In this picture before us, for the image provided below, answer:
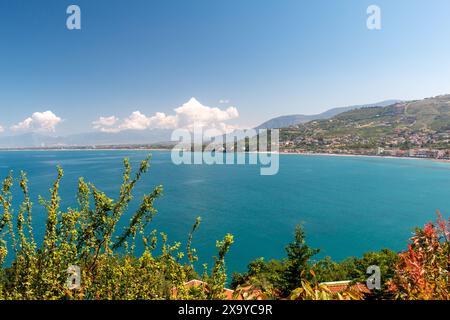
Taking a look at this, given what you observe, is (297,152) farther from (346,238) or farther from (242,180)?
(346,238)

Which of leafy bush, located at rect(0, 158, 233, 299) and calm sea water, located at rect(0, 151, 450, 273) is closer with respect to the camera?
leafy bush, located at rect(0, 158, 233, 299)

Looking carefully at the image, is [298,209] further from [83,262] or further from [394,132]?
[394,132]

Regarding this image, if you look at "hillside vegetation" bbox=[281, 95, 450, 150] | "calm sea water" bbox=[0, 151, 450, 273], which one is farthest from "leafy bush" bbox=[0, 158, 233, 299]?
"hillside vegetation" bbox=[281, 95, 450, 150]

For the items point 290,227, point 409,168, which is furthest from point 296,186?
point 409,168

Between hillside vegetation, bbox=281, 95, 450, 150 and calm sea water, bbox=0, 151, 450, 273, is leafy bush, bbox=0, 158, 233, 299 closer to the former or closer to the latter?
calm sea water, bbox=0, 151, 450, 273

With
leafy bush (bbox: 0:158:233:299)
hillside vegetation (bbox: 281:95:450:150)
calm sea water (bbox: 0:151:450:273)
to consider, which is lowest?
calm sea water (bbox: 0:151:450:273)

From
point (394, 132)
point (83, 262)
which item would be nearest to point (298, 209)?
point (83, 262)

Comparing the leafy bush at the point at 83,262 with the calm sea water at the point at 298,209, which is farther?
the calm sea water at the point at 298,209

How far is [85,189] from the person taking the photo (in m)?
5.22

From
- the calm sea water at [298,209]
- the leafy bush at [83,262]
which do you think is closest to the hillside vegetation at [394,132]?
the calm sea water at [298,209]

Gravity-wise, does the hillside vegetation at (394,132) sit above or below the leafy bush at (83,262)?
above

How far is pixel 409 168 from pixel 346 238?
75.2 m

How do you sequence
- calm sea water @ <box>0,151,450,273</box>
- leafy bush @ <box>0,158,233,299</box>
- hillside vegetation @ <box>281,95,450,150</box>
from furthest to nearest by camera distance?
hillside vegetation @ <box>281,95,450,150</box>, calm sea water @ <box>0,151,450,273</box>, leafy bush @ <box>0,158,233,299</box>

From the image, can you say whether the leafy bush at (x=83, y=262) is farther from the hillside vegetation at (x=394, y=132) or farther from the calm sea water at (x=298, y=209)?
the hillside vegetation at (x=394, y=132)
